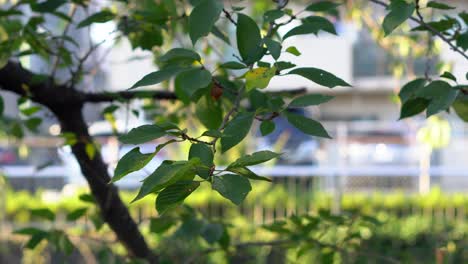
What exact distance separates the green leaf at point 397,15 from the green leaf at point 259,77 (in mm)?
168

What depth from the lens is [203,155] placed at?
26.2 inches

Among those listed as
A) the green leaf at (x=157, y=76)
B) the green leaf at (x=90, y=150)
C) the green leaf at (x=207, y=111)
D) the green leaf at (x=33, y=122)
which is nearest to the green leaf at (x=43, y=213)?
the green leaf at (x=90, y=150)

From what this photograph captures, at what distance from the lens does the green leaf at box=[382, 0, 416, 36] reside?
82 centimetres

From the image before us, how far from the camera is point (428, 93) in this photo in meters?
0.90

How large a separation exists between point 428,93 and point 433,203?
447 cm

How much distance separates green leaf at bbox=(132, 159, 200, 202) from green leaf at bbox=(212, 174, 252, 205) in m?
0.03

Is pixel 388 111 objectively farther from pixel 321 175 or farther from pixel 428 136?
pixel 428 136

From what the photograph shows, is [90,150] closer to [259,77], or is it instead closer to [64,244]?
[64,244]

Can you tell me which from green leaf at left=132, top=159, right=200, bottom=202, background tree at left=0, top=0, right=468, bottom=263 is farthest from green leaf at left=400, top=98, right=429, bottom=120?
green leaf at left=132, top=159, right=200, bottom=202

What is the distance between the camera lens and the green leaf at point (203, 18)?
691 mm

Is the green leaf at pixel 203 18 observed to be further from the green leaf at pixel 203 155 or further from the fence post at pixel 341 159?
the fence post at pixel 341 159

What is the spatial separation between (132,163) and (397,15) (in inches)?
14.0

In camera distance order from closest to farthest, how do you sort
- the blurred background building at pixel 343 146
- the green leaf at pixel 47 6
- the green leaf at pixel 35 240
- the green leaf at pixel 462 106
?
the green leaf at pixel 462 106
the green leaf at pixel 47 6
the green leaf at pixel 35 240
the blurred background building at pixel 343 146

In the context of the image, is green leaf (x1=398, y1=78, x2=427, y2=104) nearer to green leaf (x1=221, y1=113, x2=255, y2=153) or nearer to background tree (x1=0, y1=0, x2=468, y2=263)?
background tree (x1=0, y1=0, x2=468, y2=263)
